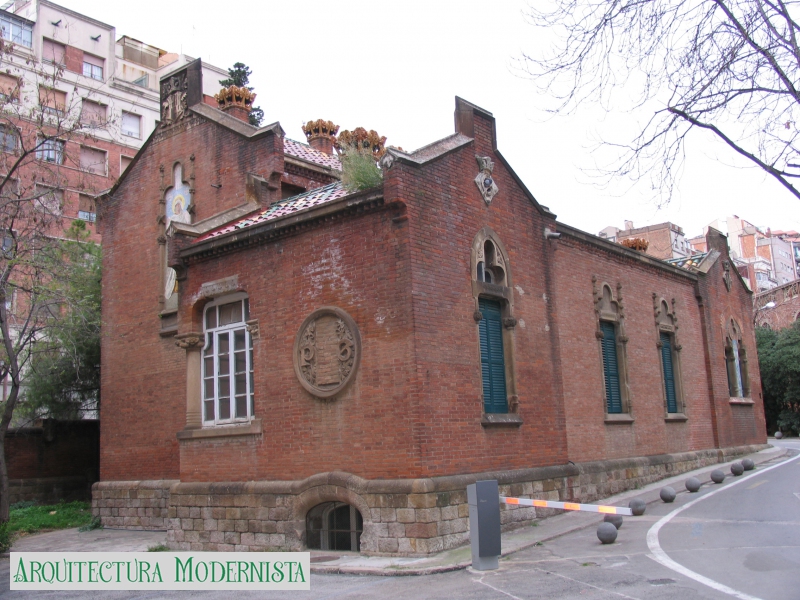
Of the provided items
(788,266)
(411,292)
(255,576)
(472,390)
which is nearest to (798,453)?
(472,390)

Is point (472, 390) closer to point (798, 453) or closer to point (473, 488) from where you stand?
point (473, 488)

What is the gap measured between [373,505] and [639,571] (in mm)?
3913

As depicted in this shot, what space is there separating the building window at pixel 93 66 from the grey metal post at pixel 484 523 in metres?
44.2

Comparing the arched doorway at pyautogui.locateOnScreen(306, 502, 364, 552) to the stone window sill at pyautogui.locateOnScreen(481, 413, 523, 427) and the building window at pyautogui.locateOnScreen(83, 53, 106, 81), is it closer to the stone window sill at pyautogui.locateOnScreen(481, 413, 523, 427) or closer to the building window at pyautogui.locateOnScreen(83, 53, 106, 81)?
the stone window sill at pyautogui.locateOnScreen(481, 413, 523, 427)

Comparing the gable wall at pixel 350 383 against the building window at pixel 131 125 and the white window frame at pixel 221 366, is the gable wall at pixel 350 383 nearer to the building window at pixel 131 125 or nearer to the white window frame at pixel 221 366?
the white window frame at pixel 221 366

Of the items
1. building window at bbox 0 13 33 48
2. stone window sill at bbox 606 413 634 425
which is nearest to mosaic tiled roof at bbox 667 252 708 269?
stone window sill at bbox 606 413 634 425

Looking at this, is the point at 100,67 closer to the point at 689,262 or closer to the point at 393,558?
the point at 689,262

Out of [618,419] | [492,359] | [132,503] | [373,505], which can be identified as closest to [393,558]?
[373,505]

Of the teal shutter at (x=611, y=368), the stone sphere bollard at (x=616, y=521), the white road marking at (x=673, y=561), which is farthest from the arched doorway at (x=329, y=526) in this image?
the teal shutter at (x=611, y=368)

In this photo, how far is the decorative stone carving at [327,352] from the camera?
12.0 metres

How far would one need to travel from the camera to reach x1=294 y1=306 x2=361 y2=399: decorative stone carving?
1195 cm

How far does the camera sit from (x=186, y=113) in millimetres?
18656

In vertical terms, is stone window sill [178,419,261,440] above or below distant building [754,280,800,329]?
below

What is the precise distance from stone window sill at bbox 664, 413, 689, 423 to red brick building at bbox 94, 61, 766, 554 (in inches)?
2.7
